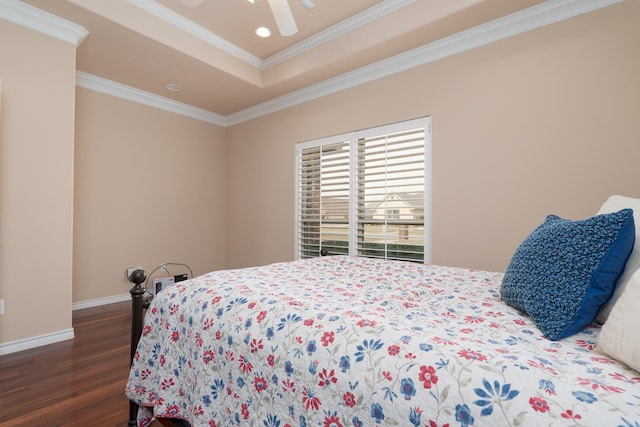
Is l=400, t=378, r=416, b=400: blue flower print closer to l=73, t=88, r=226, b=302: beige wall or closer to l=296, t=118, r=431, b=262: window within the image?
l=296, t=118, r=431, b=262: window

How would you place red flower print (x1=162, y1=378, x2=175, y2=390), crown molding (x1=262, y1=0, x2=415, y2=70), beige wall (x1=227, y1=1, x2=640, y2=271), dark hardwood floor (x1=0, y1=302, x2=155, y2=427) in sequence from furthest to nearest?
crown molding (x1=262, y1=0, x2=415, y2=70), beige wall (x1=227, y1=1, x2=640, y2=271), dark hardwood floor (x1=0, y1=302, x2=155, y2=427), red flower print (x1=162, y1=378, x2=175, y2=390)

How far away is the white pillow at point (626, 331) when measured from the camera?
67 cm

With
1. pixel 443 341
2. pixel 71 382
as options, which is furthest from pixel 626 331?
pixel 71 382

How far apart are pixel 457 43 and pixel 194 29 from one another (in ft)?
8.32

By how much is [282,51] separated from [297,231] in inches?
84.9

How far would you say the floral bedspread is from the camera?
2.07ft

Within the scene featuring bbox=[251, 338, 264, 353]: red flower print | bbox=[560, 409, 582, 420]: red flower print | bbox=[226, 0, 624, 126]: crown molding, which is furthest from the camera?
bbox=[226, 0, 624, 126]: crown molding

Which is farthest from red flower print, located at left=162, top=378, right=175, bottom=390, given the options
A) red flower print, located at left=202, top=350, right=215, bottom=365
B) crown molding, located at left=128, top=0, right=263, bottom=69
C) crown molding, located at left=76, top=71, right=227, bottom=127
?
crown molding, located at left=76, top=71, right=227, bottom=127

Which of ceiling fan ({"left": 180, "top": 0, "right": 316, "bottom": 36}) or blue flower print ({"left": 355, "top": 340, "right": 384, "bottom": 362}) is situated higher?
ceiling fan ({"left": 180, "top": 0, "right": 316, "bottom": 36})

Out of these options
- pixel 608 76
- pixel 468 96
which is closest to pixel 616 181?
pixel 608 76

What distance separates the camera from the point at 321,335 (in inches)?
36.5

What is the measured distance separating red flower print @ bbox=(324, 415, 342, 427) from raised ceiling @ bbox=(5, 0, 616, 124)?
2838 millimetres

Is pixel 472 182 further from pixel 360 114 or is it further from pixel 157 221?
pixel 157 221

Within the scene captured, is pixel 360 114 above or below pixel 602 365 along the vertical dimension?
above
